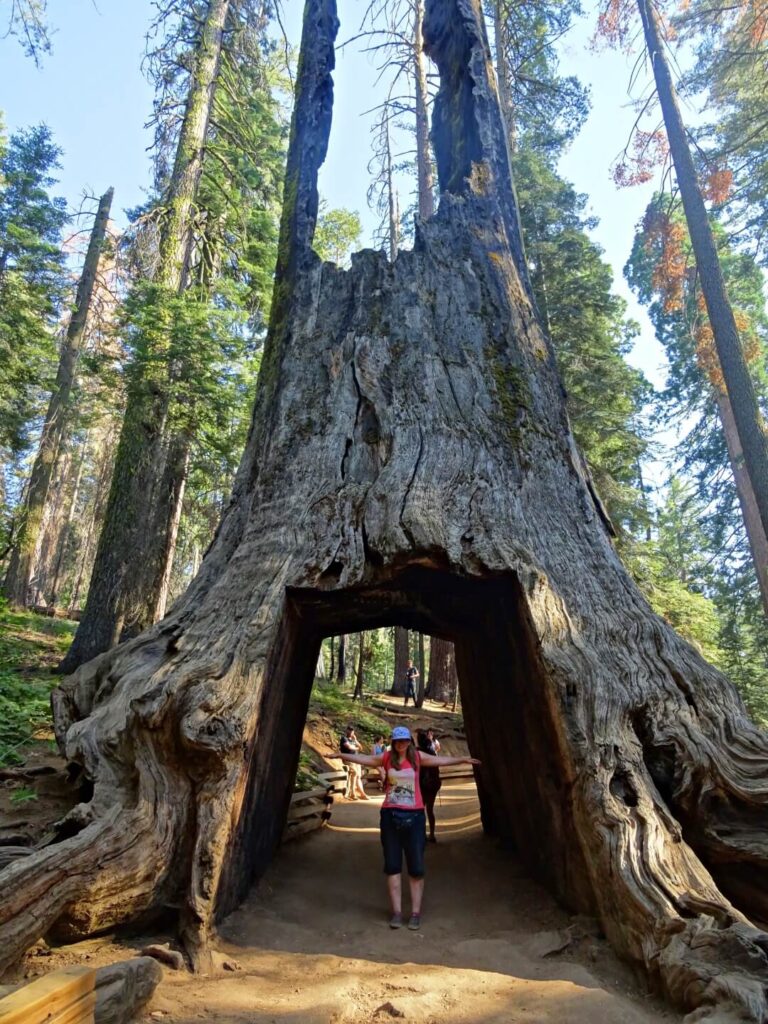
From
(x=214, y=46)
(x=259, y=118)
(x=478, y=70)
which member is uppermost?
(x=259, y=118)

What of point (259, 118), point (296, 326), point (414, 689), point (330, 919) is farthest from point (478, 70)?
point (414, 689)

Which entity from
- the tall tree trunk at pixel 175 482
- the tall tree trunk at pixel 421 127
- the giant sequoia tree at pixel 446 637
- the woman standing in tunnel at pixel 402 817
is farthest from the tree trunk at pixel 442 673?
the woman standing in tunnel at pixel 402 817

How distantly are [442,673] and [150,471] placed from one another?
13331 mm

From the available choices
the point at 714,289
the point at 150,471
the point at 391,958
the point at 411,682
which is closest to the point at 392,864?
the point at 391,958

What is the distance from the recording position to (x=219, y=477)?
14.9 meters

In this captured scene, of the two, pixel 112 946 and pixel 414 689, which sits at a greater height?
pixel 414 689

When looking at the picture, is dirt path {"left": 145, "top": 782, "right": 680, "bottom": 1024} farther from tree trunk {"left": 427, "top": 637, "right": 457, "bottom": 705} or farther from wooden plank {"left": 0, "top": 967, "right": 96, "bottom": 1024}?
tree trunk {"left": 427, "top": 637, "right": 457, "bottom": 705}

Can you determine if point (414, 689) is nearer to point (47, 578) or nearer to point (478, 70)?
point (478, 70)

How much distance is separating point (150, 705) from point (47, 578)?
3470 cm

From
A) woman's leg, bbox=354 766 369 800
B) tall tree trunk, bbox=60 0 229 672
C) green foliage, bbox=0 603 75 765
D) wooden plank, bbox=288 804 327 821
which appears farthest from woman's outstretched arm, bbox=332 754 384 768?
woman's leg, bbox=354 766 369 800

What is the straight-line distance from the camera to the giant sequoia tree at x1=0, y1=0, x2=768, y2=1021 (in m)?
3.62

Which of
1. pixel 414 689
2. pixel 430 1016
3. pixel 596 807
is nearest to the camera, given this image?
pixel 430 1016

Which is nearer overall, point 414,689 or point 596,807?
point 596,807

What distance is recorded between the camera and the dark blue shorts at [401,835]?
514cm
